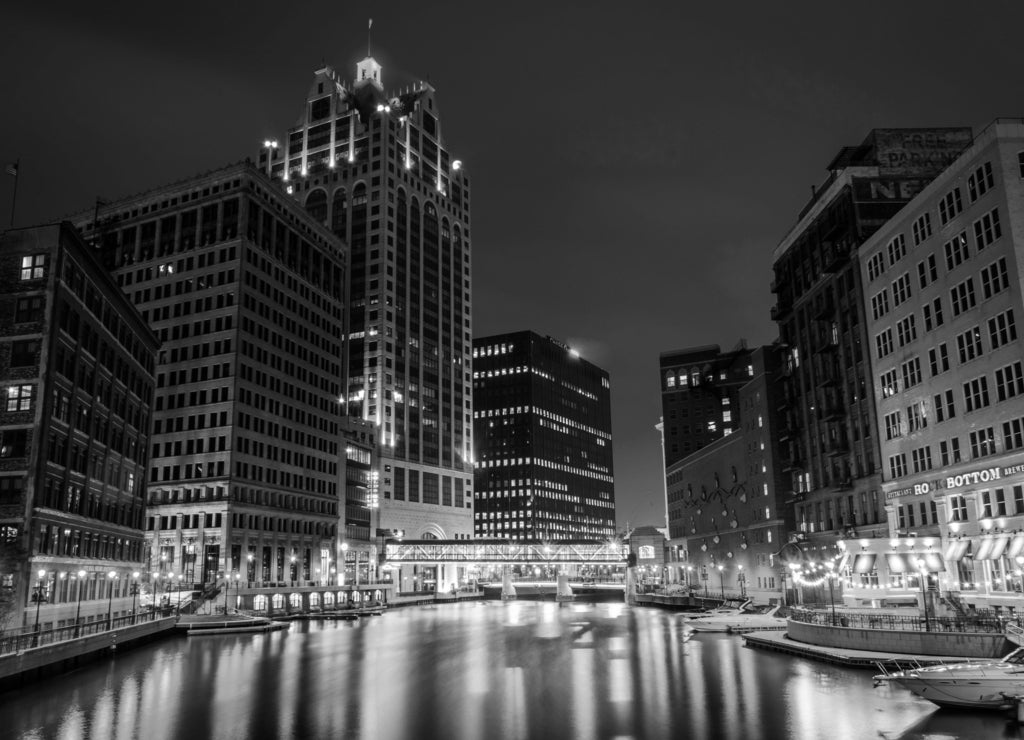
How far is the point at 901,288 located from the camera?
262ft

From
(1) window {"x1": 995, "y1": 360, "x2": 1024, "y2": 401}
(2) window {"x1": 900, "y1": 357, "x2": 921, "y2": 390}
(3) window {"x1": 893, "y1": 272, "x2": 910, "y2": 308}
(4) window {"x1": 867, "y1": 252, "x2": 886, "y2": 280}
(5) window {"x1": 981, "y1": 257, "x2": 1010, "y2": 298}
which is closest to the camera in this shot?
(1) window {"x1": 995, "y1": 360, "x2": 1024, "y2": 401}

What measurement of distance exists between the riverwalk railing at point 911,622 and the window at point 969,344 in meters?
22.0

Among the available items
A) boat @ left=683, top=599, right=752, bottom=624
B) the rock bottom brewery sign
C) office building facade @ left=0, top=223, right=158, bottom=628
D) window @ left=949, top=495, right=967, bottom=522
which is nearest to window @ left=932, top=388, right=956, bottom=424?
the rock bottom brewery sign

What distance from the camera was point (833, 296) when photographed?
321ft

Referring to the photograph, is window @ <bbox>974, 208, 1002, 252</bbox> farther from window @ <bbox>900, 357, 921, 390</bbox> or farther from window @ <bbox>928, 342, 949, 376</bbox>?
window @ <bbox>900, 357, 921, 390</bbox>

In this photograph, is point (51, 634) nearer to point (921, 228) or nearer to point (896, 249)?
point (921, 228)

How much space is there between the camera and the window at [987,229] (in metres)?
63.0

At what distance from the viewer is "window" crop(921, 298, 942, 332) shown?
238 ft

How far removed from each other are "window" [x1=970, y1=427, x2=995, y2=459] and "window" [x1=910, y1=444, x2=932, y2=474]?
25.1ft

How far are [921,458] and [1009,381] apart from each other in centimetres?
1586

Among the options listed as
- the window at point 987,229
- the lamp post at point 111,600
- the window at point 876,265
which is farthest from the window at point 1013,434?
the lamp post at point 111,600

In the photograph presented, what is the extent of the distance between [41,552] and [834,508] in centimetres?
8159

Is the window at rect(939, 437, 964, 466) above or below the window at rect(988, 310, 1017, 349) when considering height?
below

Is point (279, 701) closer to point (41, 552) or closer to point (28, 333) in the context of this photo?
point (41, 552)
